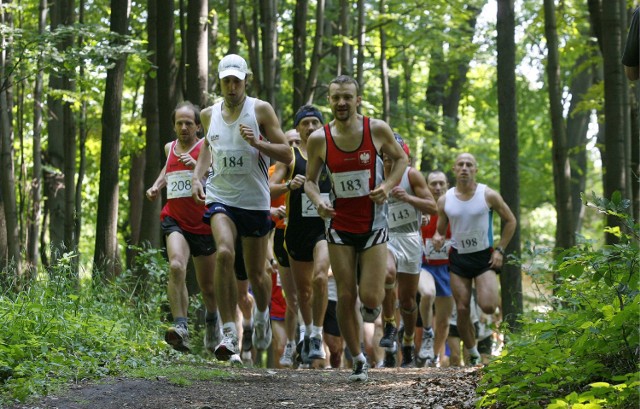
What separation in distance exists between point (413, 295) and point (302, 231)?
2.23m

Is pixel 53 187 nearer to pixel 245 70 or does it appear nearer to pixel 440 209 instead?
pixel 440 209

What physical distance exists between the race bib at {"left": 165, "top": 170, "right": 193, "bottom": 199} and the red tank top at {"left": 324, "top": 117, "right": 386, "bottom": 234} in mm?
2259

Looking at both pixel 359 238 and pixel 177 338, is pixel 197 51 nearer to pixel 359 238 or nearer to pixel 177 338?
pixel 177 338

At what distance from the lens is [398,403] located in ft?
25.9

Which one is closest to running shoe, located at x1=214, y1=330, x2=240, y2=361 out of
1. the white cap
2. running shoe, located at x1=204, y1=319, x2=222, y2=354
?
running shoe, located at x1=204, y1=319, x2=222, y2=354

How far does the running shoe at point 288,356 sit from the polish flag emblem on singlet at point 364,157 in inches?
189

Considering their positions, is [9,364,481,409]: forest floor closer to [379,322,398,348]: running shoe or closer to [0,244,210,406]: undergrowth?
[0,244,210,406]: undergrowth

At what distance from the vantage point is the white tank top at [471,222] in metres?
13.2

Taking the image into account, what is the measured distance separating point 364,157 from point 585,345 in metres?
3.71

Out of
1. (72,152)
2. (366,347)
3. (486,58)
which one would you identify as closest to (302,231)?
(366,347)

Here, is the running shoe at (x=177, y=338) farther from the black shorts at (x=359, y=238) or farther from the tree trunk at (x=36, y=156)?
the tree trunk at (x=36, y=156)

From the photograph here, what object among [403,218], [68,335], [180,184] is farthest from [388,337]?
[68,335]

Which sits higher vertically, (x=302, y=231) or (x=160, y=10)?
(x=160, y=10)

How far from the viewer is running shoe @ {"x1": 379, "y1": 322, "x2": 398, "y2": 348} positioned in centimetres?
1243
